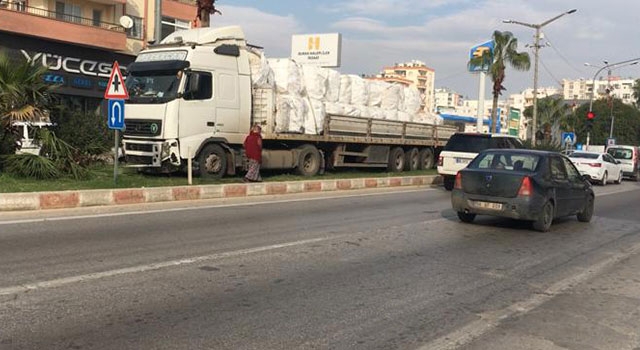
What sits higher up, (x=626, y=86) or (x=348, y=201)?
(x=626, y=86)

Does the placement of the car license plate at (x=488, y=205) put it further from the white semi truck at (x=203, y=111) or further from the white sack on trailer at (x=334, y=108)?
the white sack on trailer at (x=334, y=108)

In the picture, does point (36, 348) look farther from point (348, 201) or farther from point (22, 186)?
point (348, 201)

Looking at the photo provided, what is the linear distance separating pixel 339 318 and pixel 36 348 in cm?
237

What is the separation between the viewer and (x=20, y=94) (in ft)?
45.1

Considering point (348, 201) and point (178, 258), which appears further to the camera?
point (348, 201)

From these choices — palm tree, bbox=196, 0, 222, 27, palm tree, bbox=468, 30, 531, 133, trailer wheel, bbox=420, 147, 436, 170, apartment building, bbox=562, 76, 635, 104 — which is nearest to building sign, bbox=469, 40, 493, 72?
palm tree, bbox=468, 30, 531, 133

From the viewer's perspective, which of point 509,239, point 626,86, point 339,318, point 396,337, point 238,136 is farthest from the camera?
point 626,86

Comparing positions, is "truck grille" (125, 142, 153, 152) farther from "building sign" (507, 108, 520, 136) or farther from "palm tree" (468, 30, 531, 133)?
"building sign" (507, 108, 520, 136)

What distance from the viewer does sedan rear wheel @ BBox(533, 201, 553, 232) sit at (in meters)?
10.6

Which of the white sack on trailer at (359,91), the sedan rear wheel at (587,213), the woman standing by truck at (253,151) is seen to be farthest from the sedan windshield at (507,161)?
the white sack on trailer at (359,91)

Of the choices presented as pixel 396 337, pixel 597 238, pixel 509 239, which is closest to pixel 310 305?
pixel 396 337

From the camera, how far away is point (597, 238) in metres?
10.6

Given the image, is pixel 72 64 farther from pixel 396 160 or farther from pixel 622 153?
pixel 622 153

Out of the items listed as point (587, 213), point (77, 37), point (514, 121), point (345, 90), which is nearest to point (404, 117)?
point (345, 90)
